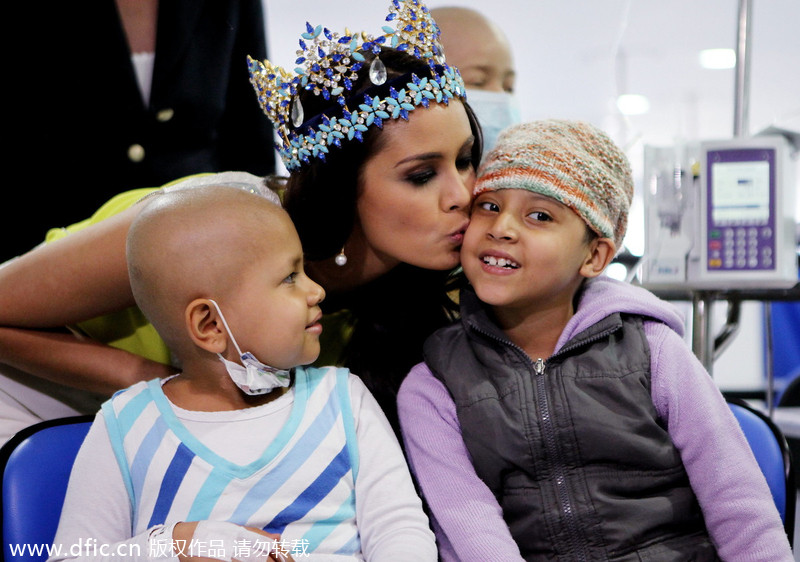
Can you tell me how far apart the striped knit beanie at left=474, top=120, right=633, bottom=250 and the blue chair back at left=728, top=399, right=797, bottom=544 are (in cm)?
37

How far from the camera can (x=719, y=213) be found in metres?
1.96

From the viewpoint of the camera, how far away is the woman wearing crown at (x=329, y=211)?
1.33m

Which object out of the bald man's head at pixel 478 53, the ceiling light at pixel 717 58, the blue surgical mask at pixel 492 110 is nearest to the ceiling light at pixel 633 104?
the ceiling light at pixel 717 58

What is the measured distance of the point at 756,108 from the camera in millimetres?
6648

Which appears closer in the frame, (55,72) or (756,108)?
(55,72)

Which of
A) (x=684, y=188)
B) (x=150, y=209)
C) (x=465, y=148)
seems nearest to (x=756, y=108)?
(x=684, y=188)

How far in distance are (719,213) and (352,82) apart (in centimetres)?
107

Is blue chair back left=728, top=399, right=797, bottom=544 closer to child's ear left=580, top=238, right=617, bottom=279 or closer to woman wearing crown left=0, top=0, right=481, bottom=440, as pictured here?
child's ear left=580, top=238, right=617, bottom=279

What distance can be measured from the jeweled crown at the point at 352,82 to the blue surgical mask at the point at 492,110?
52cm

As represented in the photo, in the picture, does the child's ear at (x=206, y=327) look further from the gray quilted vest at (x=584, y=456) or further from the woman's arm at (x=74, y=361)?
the gray quilted vest at (x=584, y=456)

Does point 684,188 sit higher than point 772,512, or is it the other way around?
point 684,188

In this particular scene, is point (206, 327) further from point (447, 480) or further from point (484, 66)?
point (484, 66)

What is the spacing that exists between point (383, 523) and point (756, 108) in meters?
6.59

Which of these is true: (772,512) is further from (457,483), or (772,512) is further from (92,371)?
(92,371)
